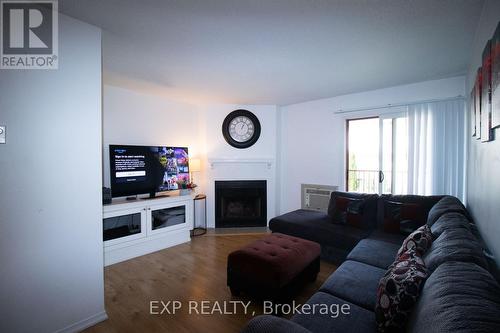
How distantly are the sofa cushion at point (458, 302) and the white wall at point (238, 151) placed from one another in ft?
11.6

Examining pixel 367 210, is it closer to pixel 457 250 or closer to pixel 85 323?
pixel 457 250

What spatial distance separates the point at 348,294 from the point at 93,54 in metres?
2.65

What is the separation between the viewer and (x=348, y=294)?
1530 mm

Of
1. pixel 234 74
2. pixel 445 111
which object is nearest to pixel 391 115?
pixel 445 111

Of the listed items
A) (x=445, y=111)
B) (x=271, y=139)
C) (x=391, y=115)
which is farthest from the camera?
(x=271, y=139)

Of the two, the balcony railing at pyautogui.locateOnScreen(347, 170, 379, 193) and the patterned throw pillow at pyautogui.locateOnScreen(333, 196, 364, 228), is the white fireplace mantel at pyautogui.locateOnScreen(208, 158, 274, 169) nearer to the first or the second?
the balcony railing at pyautogui.locateOnScreen(347, 170, 379, 193)

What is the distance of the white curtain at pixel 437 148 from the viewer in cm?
289

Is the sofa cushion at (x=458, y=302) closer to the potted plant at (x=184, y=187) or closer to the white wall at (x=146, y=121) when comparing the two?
the potted plant at (x=184, y=187)

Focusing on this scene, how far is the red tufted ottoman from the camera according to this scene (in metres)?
1.97

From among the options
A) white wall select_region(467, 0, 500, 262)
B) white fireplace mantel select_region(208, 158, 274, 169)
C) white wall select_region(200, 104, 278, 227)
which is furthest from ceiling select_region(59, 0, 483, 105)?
white fireplace mantel select_region(208, 158, 274, 169)

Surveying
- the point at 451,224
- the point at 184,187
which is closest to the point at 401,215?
the point at 451,224

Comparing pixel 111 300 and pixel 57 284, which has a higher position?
pixel 57 284

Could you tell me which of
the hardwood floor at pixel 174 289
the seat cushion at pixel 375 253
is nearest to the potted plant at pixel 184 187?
the hardwood floor at pixel 174 289

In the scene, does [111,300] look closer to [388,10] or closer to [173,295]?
[173,295]
